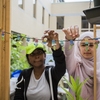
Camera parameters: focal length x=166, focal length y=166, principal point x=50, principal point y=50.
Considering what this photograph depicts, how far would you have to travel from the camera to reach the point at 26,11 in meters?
4.02

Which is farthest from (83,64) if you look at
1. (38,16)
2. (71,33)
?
(38,16)

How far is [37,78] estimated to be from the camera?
3.46 feet

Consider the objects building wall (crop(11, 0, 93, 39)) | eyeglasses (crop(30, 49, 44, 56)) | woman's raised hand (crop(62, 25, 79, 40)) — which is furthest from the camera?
building wall (crop(11, 0, 93, 39))

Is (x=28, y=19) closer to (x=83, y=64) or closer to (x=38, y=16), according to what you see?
(x=38, y=16)

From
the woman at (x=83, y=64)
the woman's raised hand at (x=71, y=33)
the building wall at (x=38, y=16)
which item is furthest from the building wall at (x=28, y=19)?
the woman's raised hand at (x=71, y=33)

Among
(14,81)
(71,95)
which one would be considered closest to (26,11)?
(14,81)

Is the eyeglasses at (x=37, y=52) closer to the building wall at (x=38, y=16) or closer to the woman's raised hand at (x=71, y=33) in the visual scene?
the woman's raised hand at (x=71, y=33)

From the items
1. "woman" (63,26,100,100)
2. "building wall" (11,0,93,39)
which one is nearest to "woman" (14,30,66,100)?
"woman" (63,26,100,100)

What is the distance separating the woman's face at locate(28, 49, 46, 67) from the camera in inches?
40.4

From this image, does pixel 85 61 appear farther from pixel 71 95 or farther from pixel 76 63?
pixel 71 95

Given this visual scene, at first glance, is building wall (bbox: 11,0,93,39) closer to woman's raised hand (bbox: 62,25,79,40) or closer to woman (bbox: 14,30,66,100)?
woman (bbox: 14,30,66,100)

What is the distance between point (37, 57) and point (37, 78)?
137 millimetres

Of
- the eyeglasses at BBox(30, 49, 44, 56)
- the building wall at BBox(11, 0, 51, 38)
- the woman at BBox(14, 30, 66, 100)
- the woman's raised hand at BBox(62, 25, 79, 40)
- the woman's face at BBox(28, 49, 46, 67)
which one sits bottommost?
the woman at BBox(14, 30, 66, 100)

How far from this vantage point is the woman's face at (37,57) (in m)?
1.03
